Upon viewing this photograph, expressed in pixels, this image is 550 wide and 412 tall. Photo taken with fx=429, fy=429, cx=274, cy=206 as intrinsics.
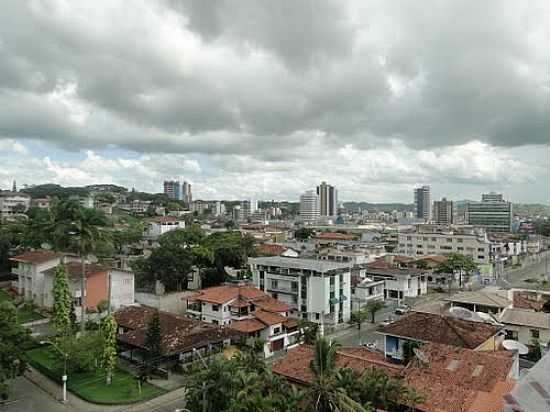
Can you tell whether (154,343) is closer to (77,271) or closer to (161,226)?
(77,271)

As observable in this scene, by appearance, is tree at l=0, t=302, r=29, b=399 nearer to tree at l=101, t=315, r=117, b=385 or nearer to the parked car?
tree at l=101, t=315, r=117, b=385

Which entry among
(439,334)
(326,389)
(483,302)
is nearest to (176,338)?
(326,389)

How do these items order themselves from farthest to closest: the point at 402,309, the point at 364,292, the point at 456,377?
the point at 364,292 < the point at 402,309 < the point at 456,377

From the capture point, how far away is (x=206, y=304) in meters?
36.8

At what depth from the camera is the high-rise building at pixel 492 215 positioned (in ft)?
492

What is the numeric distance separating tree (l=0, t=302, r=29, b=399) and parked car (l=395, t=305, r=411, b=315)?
34.2 metres

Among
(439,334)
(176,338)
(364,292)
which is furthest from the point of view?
(364,292)

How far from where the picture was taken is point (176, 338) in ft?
92.5

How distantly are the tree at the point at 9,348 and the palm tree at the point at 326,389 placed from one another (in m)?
15.3

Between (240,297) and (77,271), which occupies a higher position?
(77,271)

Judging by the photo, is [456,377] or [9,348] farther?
[9,348]

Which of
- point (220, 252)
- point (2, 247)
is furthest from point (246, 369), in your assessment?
point (2, 247)

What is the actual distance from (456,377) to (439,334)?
684 cm

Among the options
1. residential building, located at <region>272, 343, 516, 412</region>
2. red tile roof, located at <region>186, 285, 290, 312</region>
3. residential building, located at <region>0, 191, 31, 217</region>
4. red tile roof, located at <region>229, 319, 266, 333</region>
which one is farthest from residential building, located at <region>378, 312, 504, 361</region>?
residential building, located at <region>0, 191, 31, 217</region>
